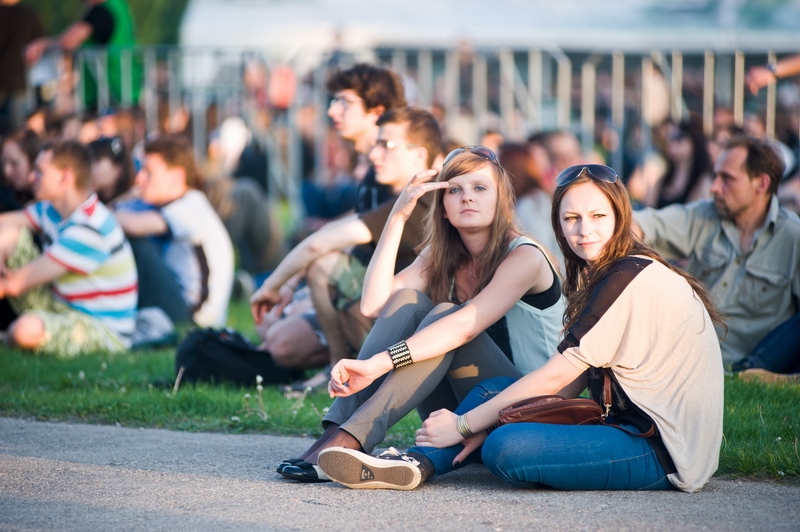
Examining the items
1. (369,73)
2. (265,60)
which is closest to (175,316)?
(369,73)

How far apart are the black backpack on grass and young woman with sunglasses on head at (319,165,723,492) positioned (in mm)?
2272

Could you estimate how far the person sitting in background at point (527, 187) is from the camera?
7.52 meters

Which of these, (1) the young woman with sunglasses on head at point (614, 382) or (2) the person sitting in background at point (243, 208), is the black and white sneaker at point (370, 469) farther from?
(2) the person sitting in background at point (243, 208)

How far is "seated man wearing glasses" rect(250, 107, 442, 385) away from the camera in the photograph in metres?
5.52

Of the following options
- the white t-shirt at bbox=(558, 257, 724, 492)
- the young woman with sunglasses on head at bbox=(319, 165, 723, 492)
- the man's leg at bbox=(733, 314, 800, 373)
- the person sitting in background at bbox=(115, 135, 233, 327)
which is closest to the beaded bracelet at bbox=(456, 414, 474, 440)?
the young woman with sunglasses on head at bbox=(319, 165, 723, 492)

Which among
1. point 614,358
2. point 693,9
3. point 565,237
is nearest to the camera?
point 614,358

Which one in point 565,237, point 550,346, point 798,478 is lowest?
point 798,478

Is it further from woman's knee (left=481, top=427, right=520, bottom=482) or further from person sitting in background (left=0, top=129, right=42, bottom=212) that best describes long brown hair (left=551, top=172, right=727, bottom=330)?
person sitting in background (left=0, top=129, right=42, bottom=212)

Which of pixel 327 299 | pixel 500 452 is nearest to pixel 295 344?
pixel 327 299

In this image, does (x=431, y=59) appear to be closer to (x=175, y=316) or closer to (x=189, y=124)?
(x=189, y=124)

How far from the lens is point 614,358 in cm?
356

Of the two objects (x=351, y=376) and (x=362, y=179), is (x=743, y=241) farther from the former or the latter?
(x=351, y=376)

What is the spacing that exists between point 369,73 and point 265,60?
473 cm

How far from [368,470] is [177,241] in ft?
15.6
